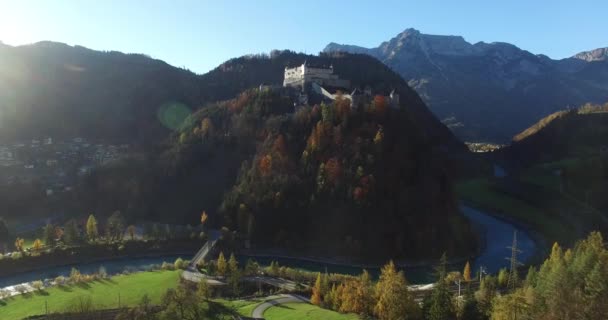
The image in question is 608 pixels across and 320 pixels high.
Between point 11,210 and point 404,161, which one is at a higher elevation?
point 404,161

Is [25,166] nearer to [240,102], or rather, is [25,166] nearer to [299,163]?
[240,102]

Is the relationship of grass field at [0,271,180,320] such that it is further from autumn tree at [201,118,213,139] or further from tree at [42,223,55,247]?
autumn tree at [201,118,213,139]

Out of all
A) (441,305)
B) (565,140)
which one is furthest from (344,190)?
(565,140)

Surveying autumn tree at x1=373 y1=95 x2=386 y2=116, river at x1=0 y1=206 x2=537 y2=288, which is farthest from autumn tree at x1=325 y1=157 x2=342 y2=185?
river at x1=0 y1=206 x2=537 y2=288

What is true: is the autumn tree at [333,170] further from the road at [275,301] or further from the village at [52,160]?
the village at [52,160]

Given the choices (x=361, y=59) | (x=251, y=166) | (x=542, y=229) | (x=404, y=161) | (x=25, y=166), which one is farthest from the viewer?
(x=361, y=59)

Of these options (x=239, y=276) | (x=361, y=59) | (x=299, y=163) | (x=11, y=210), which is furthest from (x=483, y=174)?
(x=11, y=210)

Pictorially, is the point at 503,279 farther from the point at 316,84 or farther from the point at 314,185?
the point at 316,84
